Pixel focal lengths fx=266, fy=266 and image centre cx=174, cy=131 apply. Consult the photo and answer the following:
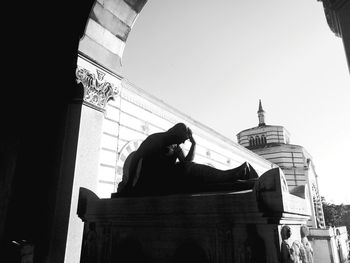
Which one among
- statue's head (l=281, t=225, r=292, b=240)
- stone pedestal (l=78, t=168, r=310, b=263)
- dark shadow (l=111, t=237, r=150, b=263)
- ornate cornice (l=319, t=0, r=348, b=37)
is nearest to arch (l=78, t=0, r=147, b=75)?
stone pedestal (l=78, t=168, r=310, b=263)

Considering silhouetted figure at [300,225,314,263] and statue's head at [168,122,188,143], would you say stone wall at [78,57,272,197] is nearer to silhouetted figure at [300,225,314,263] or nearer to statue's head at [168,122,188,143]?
statue's head at [168,122,188,143]

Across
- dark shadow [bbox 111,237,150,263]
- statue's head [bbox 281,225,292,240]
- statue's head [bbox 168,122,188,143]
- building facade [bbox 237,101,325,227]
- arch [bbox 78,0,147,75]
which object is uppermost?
building facade [bbox 237,101,325,227]

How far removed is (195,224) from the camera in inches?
90.8

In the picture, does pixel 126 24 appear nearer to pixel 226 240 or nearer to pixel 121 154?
pixel 121 154

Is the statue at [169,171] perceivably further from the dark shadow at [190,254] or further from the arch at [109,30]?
the arch at [109,30]

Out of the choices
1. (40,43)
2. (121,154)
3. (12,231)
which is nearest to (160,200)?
(12,231)

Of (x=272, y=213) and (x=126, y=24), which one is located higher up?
(x=126, y=24)

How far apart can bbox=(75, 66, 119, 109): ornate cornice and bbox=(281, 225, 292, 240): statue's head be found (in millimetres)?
3436

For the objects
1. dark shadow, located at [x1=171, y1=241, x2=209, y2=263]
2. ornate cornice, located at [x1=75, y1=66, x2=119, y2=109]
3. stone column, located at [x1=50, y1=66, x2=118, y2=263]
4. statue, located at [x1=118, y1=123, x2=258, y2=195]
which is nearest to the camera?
dark shadow, located at [x1=171, y1=241, x2=209, y2=263]

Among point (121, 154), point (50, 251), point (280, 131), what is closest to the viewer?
point (50, 251)

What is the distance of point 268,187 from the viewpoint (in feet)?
6.64

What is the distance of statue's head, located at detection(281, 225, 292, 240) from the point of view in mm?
1964

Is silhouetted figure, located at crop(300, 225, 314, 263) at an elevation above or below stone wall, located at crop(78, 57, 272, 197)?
below

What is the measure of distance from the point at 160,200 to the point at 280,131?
32114mm
